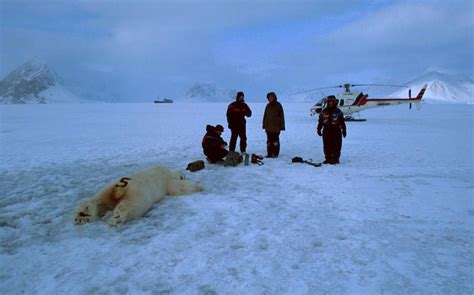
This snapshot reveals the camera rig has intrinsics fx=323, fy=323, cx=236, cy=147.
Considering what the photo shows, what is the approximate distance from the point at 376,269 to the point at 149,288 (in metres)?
2.04

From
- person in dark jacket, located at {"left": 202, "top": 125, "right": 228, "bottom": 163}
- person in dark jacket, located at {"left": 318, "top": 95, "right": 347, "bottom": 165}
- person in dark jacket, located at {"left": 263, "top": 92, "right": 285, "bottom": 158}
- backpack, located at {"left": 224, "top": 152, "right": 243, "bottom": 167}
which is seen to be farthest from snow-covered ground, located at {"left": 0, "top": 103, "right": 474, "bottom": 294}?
person in dark jacket, located at {"left": 263, "top": 92, "right": 285, "bottom": 158}

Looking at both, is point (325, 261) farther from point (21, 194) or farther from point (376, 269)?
point (21, 194)

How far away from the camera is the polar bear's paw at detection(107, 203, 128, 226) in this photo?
3883mm

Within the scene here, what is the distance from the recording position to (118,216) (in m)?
3.91

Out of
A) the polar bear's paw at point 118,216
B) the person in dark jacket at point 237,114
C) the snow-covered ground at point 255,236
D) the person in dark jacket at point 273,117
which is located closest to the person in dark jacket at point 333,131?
the snow-covered ground at point 255,236

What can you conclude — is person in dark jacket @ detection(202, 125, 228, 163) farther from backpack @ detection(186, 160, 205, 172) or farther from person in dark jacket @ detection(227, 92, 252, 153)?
person in dark jacket @ detection(227, 92, 252, 153)

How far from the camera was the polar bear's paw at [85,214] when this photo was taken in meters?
3.98

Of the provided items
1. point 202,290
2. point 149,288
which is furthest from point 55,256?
point 202,290

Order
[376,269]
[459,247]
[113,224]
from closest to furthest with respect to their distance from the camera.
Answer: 1. [376,269]
2. [459,247]
3. [113,224]

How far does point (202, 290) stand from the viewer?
2.69 meters

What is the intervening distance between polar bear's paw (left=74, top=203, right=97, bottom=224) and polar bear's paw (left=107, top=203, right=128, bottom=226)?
280mm

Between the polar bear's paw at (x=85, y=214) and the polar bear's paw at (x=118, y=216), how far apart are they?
28 centimetres

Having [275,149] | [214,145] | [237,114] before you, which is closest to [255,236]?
[214,145]

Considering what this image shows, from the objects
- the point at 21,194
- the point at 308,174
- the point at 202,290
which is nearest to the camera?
the point at 202,290
